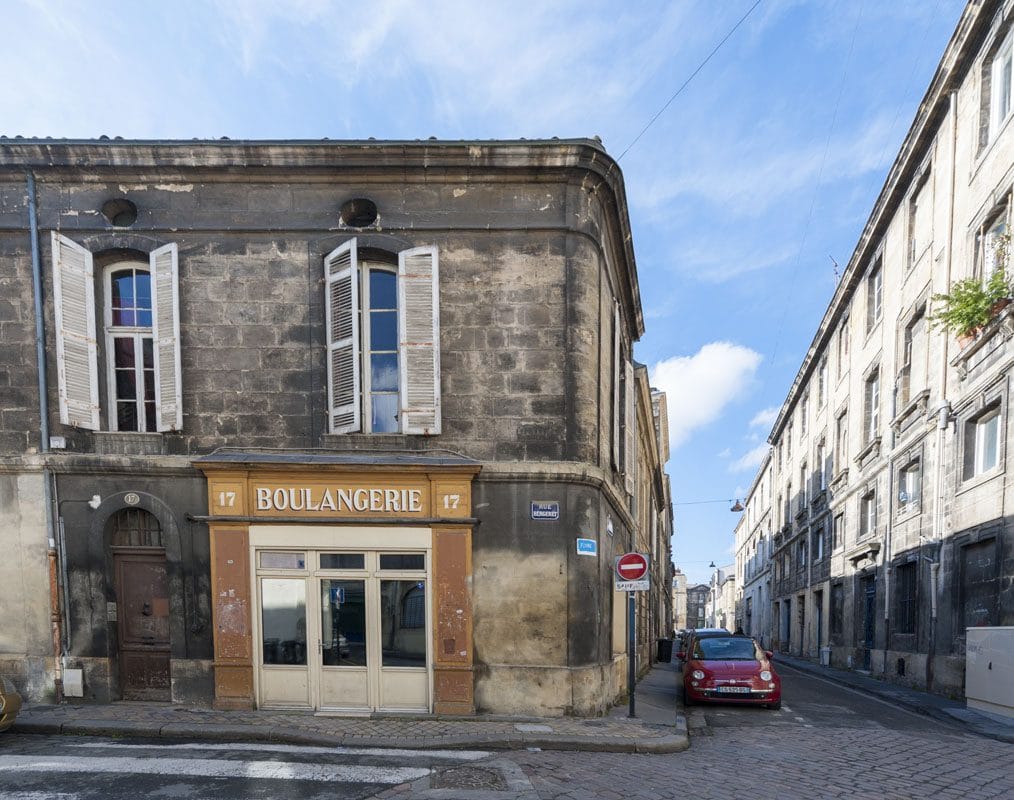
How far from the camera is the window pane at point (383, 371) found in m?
9.66

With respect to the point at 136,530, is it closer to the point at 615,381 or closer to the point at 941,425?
the point at 615,381

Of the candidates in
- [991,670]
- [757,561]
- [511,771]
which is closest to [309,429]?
[511,771]

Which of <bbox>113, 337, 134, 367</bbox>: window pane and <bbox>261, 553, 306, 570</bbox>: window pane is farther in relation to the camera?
<bbox>113, 337, 134, 367</bbox>: window pane

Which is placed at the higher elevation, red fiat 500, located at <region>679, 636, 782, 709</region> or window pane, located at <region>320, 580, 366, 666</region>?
window pane, located at <region>320, 580, 366, 666</region>

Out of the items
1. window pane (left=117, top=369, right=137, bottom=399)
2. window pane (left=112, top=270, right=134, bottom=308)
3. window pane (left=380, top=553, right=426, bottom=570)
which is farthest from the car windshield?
window pane (left=112, top=270, right=134, bottom=308)

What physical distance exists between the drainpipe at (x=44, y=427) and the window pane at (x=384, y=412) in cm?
487

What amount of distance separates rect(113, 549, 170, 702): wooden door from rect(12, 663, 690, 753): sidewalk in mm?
308

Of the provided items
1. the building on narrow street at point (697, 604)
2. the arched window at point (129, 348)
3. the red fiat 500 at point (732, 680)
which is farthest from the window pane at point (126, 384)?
the building on narrow street at point (697, 604)

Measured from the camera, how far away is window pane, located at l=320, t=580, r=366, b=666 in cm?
915

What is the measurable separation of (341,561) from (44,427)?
492 cm

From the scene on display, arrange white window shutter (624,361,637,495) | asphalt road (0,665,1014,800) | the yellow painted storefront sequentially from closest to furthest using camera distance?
1. asphalt road (0,665,1014,800)
2. the yellow painted storefront
3. white window shutter (624,361,637,495)

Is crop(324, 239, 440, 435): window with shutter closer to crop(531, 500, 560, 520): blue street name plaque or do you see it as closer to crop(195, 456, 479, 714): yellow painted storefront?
crop(195, 456, 479, 714): yellow painted storefront

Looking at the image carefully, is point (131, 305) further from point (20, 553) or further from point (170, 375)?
point (20, 553)

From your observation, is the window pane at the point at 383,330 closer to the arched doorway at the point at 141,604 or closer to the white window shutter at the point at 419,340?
the white window shutter at the point at 419,340
